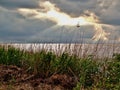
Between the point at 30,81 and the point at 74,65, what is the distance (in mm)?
2207

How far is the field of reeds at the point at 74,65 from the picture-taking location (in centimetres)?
1189

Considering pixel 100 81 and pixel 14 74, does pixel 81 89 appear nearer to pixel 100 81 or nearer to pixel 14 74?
pixel 100 81

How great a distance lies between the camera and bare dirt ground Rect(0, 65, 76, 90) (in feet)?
37.9

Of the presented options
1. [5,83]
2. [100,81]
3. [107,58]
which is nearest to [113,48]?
[107,58]

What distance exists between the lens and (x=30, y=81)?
12109 millimetres

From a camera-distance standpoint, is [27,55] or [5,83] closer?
[5,83]

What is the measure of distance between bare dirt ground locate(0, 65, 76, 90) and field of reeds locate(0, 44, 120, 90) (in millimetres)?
35

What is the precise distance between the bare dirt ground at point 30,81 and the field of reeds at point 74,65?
35 mm

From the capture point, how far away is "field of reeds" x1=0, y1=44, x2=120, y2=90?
11.9m

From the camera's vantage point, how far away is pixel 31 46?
17.5 m

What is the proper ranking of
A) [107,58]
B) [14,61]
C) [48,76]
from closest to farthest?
[48,76] < [14,61] < [107,58]

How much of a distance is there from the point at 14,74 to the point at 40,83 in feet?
3.98

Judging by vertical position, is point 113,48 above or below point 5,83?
above

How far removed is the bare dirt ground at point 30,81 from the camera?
454 inches
